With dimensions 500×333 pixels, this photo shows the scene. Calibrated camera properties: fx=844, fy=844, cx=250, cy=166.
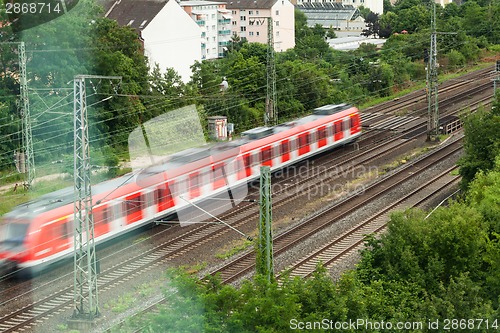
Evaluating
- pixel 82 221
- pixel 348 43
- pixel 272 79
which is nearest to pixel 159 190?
pixel 82 221

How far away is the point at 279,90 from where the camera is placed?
38.4 metres

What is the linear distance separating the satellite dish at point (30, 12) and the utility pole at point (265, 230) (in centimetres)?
1868

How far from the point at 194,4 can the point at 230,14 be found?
254 inches

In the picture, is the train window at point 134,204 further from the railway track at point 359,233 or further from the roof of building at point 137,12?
the roof of building at point 137,12

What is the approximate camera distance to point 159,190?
69.8 ft

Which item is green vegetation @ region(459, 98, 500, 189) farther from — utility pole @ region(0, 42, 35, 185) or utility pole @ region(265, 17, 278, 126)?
utility pole @ region(0, 42, 35, 185)

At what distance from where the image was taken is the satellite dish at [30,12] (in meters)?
30.8

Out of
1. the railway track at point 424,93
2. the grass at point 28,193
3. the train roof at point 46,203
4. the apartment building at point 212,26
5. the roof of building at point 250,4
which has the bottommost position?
the grass at point 28,193

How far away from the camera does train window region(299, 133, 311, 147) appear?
27961mm

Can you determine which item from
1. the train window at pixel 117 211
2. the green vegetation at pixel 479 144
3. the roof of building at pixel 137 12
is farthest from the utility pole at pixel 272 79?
the roof of building at pixel 137 12

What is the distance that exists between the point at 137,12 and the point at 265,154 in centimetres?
2035

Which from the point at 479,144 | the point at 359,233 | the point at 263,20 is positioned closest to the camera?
the point at 359,233

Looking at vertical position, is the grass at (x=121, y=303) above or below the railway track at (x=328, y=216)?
below

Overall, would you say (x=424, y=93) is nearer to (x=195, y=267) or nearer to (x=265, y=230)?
(x=195, y=267)
